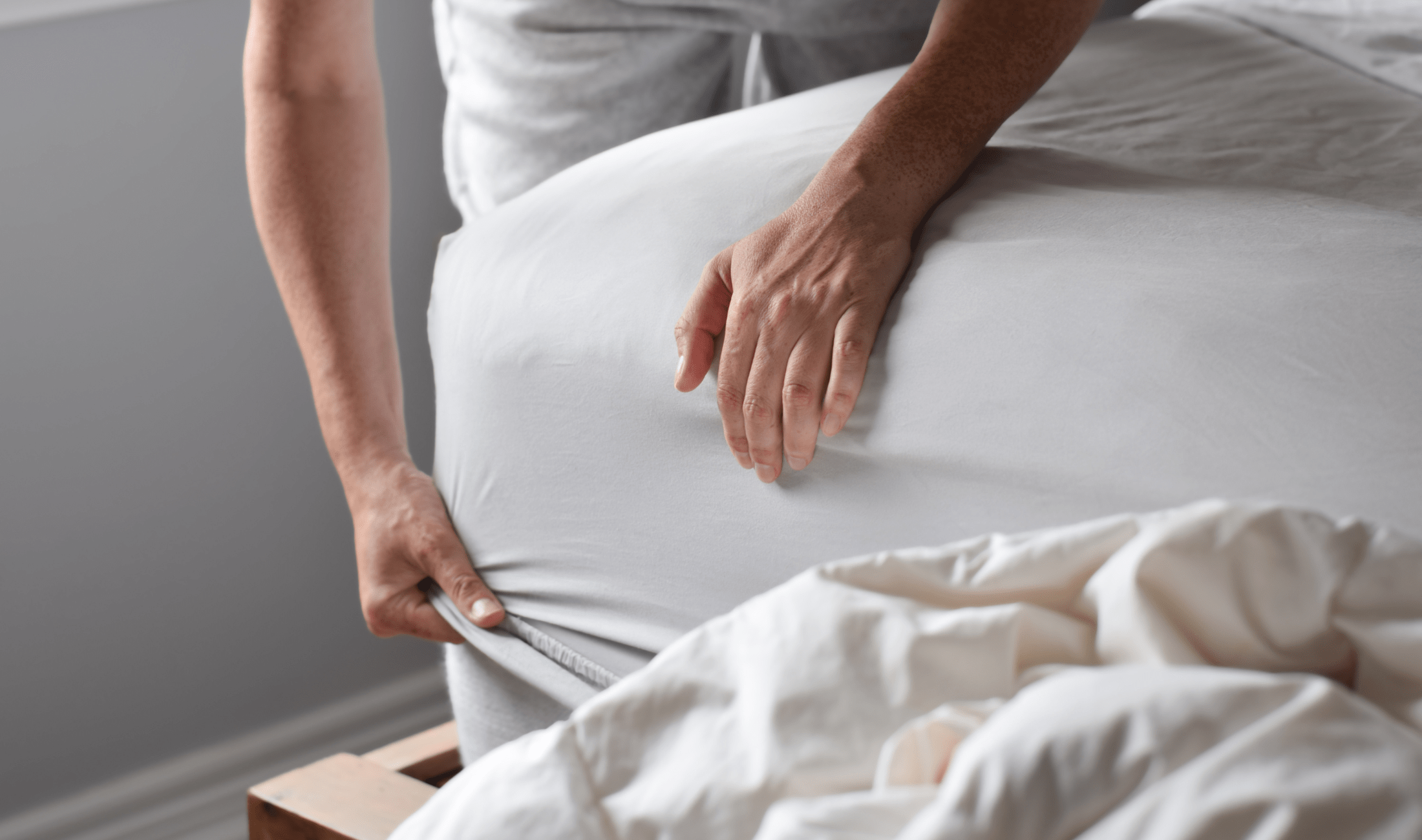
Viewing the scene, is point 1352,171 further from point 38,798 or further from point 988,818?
point 38,798

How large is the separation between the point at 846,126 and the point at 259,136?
19.4 inches

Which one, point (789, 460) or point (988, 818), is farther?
point (789, 460)

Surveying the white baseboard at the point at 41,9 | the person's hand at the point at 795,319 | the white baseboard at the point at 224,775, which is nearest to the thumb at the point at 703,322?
the person's hand at the point at 795,319

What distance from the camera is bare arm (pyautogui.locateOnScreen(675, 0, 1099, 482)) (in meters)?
0.55

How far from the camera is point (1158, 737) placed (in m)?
0.30

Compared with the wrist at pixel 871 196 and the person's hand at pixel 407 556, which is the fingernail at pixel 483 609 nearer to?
the person's hand at pixel 407 556

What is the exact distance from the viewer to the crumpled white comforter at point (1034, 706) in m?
0.30

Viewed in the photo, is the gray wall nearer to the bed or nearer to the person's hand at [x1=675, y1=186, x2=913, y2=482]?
the bed

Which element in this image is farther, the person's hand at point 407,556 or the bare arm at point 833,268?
→ the person's hand at point 407,556

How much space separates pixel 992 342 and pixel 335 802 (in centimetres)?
60

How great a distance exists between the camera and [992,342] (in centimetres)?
51

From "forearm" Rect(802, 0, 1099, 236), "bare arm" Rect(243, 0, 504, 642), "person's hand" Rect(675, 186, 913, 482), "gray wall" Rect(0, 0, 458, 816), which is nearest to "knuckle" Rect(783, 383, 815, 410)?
"person's hand" Rect(675, 186, 913, 482)

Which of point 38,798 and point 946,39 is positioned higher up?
point 946,39

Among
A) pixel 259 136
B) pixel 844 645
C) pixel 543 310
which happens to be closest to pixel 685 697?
pixel 844 645
